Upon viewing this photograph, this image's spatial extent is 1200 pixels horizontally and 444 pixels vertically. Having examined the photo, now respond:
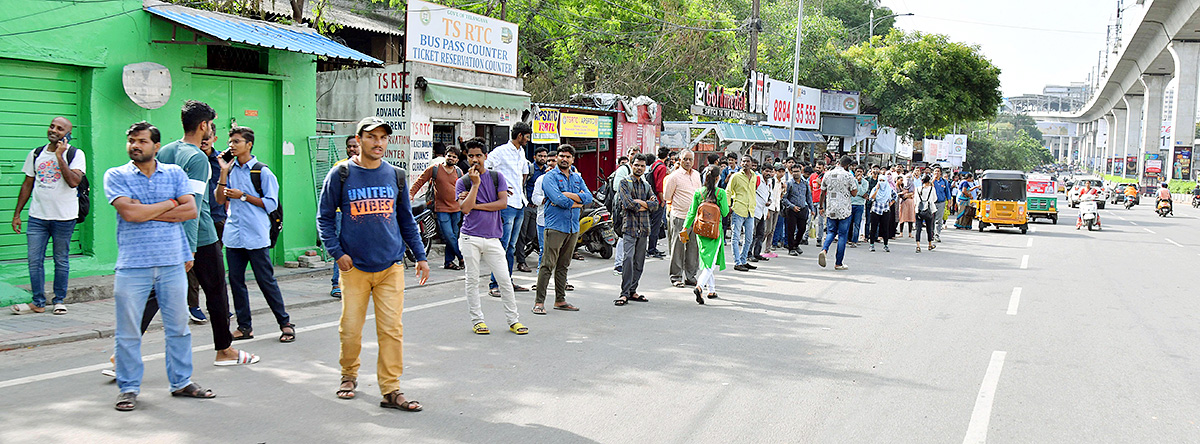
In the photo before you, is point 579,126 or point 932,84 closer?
point 579,126

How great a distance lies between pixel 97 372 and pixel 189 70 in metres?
5.25

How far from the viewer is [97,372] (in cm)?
577

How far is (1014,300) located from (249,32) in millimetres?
9599

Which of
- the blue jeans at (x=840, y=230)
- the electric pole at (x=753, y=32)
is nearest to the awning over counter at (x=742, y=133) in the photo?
the electric pole at (x=753, y=32)

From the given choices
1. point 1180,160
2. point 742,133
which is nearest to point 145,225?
point 742,133

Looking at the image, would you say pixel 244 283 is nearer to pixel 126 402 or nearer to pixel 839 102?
pixel 126 402

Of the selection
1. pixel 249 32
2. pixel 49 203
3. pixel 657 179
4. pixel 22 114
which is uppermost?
pixel 249 32

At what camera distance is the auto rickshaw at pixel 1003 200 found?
22500 millimetres

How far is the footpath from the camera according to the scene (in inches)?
269

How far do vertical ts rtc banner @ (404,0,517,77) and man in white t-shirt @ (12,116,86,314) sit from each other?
251 inches

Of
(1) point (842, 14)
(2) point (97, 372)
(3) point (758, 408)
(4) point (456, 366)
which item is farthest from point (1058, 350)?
(1) point (842, 14)

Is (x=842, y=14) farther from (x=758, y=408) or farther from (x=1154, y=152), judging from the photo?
(x=758, y=408)

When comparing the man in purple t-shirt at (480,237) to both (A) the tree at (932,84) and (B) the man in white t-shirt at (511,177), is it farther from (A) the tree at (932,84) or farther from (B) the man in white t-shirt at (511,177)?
(A) the tree at (932,84)

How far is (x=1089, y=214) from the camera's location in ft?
80.1
